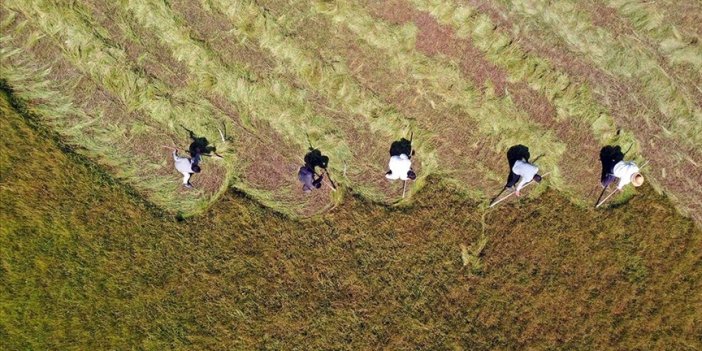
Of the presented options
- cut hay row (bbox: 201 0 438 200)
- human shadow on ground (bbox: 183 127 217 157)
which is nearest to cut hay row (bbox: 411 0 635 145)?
cut hay row (bbox: 201 0 438 200)

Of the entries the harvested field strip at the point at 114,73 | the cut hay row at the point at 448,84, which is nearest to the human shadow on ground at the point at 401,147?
the cut hay row at the point at 448,84

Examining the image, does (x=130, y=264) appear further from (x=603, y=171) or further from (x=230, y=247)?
(x=603, y=171)

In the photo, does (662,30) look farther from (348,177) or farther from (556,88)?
(348,177)

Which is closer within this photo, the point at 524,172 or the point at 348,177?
the point at 524,172

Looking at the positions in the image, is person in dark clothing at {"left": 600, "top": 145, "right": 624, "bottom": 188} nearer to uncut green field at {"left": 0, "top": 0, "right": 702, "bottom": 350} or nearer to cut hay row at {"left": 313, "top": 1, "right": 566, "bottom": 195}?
uncut green field at {"left": 0, "top": 0, "right": 702, "bottom": 350}

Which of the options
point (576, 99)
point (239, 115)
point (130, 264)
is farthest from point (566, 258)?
point (130, 264)

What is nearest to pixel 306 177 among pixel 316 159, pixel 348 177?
pixel 316 159

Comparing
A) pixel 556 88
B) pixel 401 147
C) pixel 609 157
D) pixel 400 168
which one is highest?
pixel 556 88
